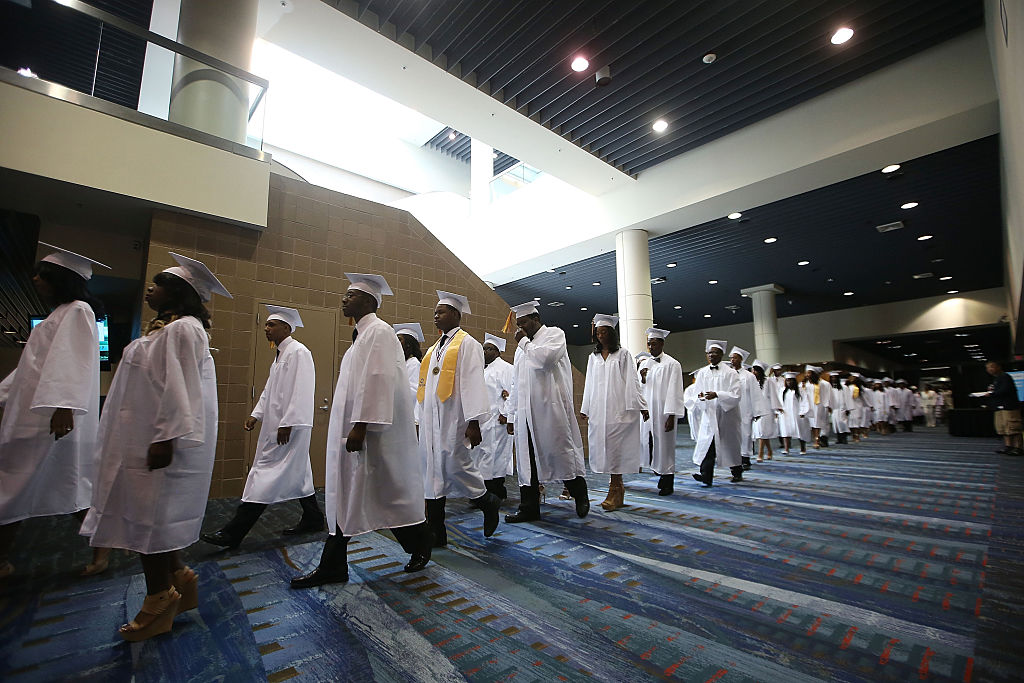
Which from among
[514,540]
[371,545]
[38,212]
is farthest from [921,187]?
[38,212]

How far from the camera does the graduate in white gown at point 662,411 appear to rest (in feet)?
17.3

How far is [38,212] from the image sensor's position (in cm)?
505

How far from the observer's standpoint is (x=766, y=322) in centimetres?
1488

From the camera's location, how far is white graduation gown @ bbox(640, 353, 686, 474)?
5.30 metres

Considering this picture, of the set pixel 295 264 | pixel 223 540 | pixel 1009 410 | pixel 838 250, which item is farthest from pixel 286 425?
pixel 838 250

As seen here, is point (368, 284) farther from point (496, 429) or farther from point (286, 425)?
point (496, 429)

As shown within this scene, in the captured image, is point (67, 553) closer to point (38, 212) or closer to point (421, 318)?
point (38, 212)

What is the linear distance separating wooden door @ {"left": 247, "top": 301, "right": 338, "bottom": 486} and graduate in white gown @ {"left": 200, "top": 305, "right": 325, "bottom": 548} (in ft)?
6.91

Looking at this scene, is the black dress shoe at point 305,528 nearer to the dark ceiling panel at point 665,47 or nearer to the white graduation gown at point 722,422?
the white graduation gown at point 722,422

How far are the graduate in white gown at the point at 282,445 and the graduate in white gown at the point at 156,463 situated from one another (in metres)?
1.15

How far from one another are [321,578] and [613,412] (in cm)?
299

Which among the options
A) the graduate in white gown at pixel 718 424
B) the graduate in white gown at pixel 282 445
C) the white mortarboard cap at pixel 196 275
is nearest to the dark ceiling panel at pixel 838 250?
the graduate in white gown at pixel 718 424

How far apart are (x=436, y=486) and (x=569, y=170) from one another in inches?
277

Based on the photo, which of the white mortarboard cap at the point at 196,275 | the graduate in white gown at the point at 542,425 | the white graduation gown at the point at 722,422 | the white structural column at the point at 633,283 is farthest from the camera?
the white structural column at the point at 633,283
